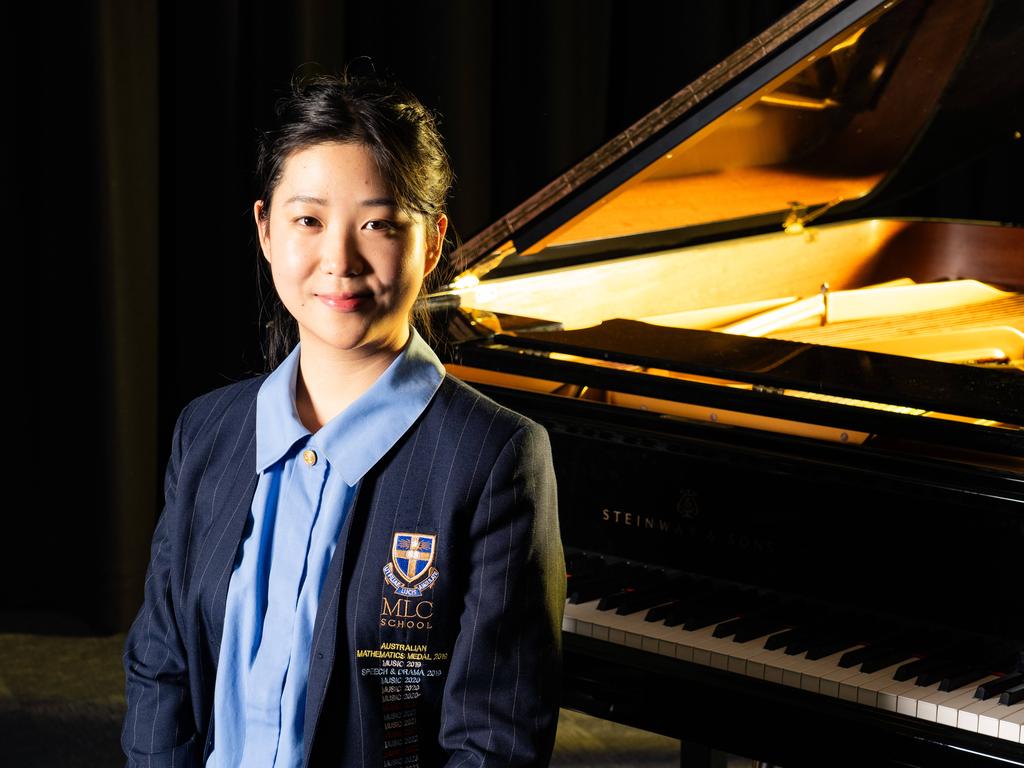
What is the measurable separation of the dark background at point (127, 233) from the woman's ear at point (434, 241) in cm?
195

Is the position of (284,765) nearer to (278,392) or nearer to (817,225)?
(278,392)

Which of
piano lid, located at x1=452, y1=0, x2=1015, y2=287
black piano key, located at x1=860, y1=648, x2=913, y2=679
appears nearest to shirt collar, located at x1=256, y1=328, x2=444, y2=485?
black piano key, located at x1=860, y1=648, x2=913, y2=679

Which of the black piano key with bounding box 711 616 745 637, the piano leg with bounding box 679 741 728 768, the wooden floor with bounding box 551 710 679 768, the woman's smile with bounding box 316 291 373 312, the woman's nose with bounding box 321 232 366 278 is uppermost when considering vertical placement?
the woman's nose with bounding box 321 232 366 278

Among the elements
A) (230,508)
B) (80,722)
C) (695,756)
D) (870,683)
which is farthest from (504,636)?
(80,722)

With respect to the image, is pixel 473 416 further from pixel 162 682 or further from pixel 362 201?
pixel 162 682

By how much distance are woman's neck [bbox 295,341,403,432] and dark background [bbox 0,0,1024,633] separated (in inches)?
80.2

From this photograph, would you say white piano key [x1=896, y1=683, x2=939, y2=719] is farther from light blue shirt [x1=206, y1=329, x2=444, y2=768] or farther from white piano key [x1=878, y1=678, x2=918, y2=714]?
light blue shirt [x1=206, y1=329, x2=444, y2=768]

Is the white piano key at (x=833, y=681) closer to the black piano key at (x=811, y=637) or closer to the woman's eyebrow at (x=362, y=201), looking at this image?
the black piano key at (x=811, y=637)

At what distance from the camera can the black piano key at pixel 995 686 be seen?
1.68 meters

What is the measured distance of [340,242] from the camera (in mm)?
A: 1370

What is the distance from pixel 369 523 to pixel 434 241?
30 cm

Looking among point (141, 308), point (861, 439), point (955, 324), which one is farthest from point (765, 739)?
point (141, 308)

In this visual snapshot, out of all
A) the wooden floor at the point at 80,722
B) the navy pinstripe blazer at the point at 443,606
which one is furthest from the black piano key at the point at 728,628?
the wooden floor at the point at 80,722

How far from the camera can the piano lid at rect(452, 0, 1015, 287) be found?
6.88 feet
